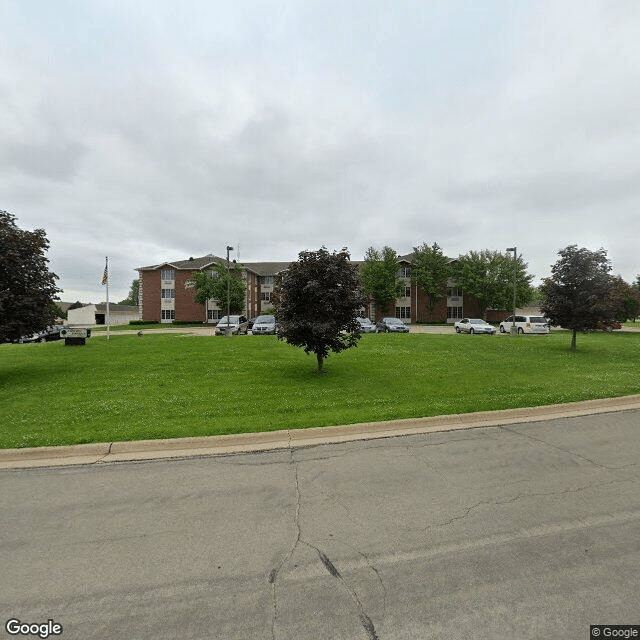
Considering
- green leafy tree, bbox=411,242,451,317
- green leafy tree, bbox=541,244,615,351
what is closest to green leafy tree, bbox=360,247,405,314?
green leafy tree, bbox=411,242,451,317

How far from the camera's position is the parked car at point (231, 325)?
28706mm

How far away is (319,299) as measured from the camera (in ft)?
33.5

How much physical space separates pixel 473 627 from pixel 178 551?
248 cm

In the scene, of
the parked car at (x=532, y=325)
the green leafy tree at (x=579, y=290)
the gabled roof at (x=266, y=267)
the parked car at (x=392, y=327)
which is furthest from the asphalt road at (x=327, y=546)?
the gabled roof at (x=266, y=267)

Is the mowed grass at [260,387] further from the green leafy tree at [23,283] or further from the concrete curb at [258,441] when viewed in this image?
the green leafy tree at [23,283]

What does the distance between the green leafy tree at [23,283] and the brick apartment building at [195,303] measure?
131 ft

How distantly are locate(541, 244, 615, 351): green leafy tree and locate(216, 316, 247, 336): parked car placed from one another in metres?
21.6

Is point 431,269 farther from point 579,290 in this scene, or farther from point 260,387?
point 260,387

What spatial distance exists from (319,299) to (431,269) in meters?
44.3

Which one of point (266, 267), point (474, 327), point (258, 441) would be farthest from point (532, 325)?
point (266, 267)

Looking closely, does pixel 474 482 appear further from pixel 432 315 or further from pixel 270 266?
pixel 270 266

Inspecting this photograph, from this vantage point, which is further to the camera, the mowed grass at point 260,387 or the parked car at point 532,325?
the parked car at point 532,325

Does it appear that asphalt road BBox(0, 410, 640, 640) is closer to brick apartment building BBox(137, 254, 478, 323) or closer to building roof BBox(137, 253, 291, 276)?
building roof BBox(137, 253, 291, 276)

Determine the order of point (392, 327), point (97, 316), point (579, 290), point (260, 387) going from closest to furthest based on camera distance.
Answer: point (260, 387)
point (579, 290)
point (392, 327)
point (97, 316)
